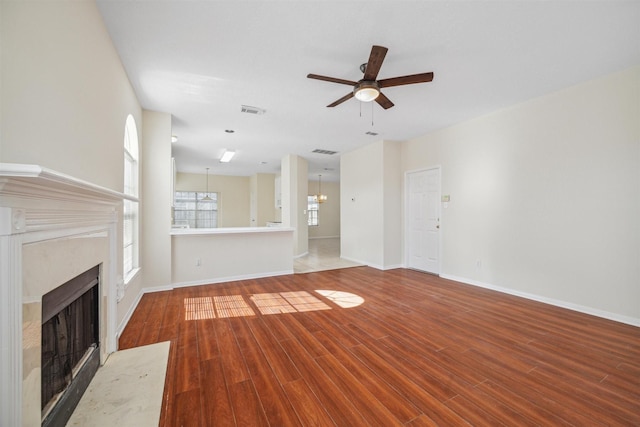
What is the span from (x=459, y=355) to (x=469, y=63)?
289 centimetres

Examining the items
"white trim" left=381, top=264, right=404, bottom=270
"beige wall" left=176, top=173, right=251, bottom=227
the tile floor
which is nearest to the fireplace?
the tile floor

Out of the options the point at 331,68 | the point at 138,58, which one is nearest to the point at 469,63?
the point at 331,68

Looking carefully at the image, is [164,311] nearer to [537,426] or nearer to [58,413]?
[58,413]

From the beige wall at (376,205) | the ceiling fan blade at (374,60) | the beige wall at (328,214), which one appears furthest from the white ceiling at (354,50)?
the beige wall at (328,214)

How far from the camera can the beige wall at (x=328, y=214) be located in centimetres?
1200

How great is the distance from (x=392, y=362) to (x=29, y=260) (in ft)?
7.78

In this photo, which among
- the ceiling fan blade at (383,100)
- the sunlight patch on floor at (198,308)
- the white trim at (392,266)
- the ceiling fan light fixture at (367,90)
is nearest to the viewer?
the ceiling fan light fixture at (367,90)

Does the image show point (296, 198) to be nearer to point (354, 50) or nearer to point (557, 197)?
point (354, 50)

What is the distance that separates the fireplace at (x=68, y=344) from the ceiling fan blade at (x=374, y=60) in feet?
8.67

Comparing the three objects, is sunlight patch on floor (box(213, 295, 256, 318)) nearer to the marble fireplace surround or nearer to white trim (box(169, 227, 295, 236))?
white trim (box(169, 227, 295, 236))

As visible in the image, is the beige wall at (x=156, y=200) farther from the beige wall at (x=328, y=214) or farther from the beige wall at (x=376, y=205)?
the beige wall at (x=328, y=214)

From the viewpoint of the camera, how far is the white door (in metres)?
5.22

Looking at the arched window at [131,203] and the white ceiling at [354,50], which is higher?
the white ceiling at [354,50]

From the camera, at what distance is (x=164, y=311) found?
3.34 m
